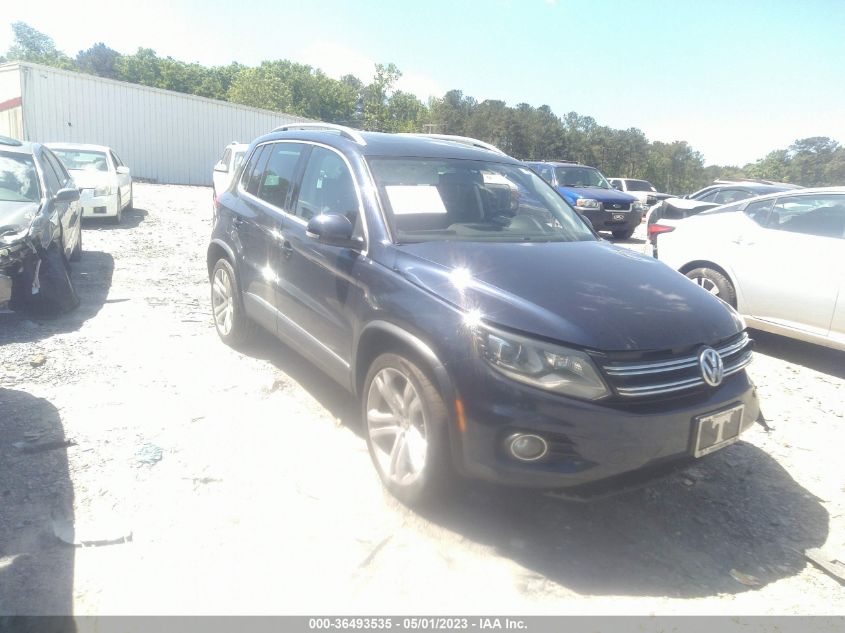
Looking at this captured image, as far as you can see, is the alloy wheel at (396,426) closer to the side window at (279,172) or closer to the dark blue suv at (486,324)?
the dark blue suv at (486,324)

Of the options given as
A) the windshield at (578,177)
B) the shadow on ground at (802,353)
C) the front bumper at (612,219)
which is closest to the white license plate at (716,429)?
the shadow on ground at (802,353)

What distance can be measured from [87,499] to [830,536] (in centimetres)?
370

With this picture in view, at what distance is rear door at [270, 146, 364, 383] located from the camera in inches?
145

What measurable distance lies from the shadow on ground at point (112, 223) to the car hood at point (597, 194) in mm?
8959

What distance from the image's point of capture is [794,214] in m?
5.91

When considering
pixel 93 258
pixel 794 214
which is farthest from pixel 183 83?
pixel 794 214

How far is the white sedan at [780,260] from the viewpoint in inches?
212

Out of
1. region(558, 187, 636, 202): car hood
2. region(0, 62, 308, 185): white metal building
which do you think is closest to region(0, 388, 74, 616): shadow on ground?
region(558, 187, 636, 202): car hood

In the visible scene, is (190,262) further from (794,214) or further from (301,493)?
(794,214)

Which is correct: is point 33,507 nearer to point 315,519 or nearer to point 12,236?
point 315,519

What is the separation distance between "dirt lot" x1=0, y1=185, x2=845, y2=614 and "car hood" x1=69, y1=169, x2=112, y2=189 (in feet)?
26.9

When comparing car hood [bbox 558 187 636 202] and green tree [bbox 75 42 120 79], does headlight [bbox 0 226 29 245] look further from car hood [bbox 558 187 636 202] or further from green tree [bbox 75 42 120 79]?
green tree [bbox 75 42 120 79]

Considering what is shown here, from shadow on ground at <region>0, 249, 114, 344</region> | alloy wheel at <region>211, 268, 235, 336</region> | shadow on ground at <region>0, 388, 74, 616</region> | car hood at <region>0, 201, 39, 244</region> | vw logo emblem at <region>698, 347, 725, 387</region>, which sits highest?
vw logo emblem at <region>698, 347, 725, 387</region>

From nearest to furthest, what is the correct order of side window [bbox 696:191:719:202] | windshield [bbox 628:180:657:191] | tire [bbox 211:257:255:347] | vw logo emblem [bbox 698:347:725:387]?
vw logo emblem [bbox 698:347:725:387]
tire [bbox 211:257:255:347]
side window [bbox 696:191:719:202]
windshield [bbox 628:180:657:191]
